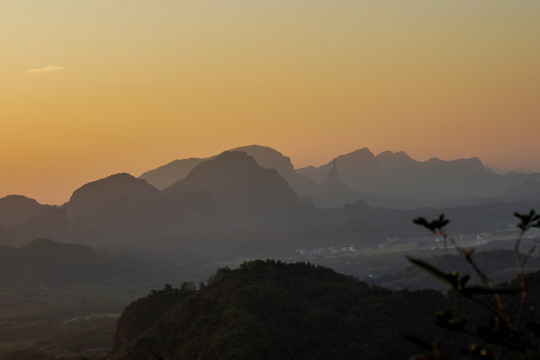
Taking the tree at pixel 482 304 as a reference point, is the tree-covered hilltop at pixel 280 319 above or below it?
below

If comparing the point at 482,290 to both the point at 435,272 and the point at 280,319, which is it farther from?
the point at 280,319

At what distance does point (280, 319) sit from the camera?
102688 mm

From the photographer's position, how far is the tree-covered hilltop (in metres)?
88.1

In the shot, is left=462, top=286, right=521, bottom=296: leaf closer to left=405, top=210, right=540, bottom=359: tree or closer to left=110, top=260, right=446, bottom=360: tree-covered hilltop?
left=405, top=210, right=540, bottom=359: tree

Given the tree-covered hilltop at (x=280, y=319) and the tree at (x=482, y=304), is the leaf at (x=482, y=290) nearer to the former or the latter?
the tree at (x=482, y=304)

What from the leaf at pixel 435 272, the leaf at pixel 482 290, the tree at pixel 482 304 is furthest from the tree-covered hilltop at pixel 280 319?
the leaf at pixel 435 272

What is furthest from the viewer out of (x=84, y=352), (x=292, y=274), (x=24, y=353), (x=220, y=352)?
(x=84, y=352)

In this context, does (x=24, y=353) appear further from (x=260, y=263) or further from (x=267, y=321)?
(x=267, y=321)

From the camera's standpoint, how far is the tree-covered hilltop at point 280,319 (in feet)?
289

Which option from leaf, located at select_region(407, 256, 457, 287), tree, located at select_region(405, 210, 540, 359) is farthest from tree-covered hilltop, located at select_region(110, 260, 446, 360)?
leaf, located at select_region(407, 256, 457, 287)

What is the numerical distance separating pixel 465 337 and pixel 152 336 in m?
49.9

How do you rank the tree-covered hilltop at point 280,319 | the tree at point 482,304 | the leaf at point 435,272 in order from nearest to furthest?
the leaf at point 435,272 < the tree at point 482,304 < the tree-covered hilltop at point 280,319

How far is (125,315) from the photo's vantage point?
427 feet

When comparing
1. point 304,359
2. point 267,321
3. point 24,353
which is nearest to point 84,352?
point 24,353
